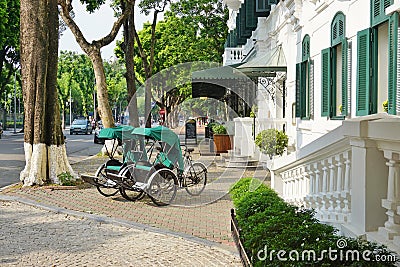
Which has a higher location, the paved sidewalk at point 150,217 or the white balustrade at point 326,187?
the white balustrade at point 326,187

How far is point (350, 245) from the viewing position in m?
4.38

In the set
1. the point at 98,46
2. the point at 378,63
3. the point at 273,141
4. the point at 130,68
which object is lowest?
the point at 273,141

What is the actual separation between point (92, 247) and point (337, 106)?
575 centimetres

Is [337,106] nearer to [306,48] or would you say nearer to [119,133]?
[306,48]

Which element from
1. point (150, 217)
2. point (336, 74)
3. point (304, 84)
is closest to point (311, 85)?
point (304, 84)

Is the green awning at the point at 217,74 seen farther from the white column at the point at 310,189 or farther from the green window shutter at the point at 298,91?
the white column at the point at 310,189

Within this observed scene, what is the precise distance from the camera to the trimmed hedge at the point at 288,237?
4.32 metres

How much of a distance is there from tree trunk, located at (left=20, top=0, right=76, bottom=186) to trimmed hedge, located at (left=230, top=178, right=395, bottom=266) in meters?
7.92

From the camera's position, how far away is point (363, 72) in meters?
9.30

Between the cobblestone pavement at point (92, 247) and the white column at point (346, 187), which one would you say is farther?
the cobblestone pavement at point (92, 247)

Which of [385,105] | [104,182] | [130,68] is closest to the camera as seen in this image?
[385,105]

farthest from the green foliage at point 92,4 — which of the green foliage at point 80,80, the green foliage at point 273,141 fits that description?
the green foliage at point 80,80

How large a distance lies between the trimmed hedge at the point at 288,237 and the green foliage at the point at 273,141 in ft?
27.1

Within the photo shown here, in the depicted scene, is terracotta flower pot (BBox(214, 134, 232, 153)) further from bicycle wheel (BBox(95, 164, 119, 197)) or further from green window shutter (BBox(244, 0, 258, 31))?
bicycle wheel (BBox(95, 164, 119, 197))
